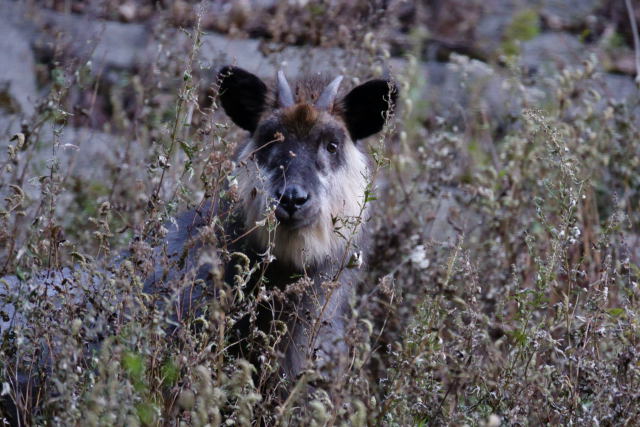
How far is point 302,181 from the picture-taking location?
15.5ft

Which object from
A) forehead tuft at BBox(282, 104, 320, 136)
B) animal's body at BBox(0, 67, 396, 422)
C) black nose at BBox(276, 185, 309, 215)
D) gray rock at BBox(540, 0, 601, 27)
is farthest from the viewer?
gray rock at BBox(540, 0, 601, 27)

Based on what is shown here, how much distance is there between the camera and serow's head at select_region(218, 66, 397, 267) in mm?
4750

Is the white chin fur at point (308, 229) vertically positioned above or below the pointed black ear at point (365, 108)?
below

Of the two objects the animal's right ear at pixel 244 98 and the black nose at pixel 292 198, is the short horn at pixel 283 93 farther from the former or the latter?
the black nose at pixel 292 198

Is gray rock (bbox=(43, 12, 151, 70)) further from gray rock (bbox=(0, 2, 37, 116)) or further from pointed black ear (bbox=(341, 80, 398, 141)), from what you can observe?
pointed black ear (bbox=(341, 80, 398, 141))

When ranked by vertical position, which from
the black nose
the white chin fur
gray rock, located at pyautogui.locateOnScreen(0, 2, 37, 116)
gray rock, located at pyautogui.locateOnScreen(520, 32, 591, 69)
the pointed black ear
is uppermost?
the pointed black ear

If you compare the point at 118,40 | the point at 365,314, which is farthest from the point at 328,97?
the point at 118,40

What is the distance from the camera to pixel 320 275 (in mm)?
4754

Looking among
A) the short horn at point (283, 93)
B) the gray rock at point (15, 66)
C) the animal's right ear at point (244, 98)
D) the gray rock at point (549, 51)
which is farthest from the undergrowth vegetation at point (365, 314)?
the gray rock at point (549, 51)

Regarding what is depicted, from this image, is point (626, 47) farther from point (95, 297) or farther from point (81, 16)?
point (95, 297)

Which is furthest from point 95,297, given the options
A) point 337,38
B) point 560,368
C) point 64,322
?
point 337,38

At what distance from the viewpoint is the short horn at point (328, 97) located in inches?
207

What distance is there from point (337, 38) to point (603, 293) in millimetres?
3757

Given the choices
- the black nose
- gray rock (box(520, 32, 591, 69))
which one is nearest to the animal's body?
the black nose
